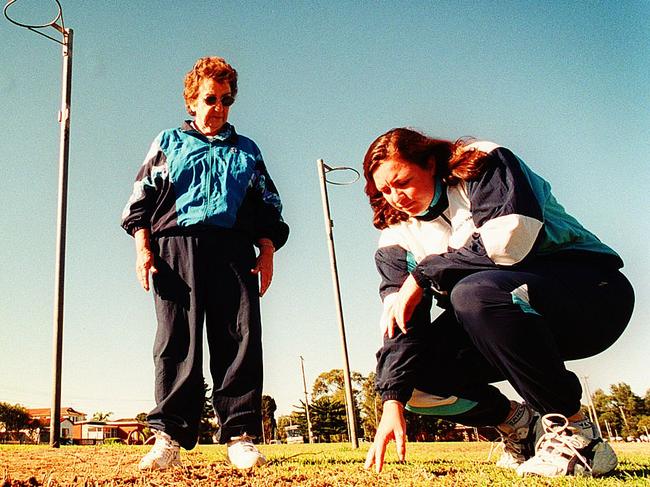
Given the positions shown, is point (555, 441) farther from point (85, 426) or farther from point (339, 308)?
point (85, 426)

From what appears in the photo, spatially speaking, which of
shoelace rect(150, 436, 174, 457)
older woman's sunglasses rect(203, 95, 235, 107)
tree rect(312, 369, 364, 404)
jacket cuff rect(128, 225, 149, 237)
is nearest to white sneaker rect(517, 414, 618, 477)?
shoelace rect(150, 436, 174, 457)

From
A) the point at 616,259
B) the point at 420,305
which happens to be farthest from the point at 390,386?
the point at 616,259

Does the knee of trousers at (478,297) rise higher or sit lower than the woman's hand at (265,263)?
lower

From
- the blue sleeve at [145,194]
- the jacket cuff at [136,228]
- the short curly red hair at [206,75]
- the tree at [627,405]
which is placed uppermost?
the short curly red hair at [206,75]

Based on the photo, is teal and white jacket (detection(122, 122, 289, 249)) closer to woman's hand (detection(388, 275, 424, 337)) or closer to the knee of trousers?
woman's hand (detection(388, 275, 424, 337))

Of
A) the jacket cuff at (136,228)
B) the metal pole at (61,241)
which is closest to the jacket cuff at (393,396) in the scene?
the jacket cuff at (136,228)

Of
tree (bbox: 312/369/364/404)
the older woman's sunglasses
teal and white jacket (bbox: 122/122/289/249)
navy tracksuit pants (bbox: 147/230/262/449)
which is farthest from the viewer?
tree (bbox: 312/369/364/404)

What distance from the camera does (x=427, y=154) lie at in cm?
230

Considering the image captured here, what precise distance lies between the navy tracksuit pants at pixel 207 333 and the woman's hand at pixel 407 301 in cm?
107

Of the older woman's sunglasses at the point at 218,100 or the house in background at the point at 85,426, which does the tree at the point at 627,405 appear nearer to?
the house in background at the point at 85,426

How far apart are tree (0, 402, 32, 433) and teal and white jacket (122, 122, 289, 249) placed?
66.3 m

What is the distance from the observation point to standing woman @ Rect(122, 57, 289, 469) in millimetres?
2879

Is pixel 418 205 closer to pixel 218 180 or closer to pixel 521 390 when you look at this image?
Answer: pixel 521 390

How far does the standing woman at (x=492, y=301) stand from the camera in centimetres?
196
